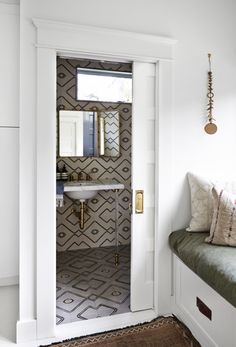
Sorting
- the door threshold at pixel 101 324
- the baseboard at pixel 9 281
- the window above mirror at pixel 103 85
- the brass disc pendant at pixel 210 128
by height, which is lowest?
the door threshold at pixel 101 324

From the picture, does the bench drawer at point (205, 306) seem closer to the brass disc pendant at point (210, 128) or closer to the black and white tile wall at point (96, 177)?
the brass disc pendant at point (210, 128)

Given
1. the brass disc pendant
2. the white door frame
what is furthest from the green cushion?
the brass disc pendant

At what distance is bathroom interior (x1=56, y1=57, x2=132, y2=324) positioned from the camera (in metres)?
3.62

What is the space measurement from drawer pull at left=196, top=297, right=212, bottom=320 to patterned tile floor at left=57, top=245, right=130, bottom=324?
687mm

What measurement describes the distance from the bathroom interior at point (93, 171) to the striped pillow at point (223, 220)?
5.14ft

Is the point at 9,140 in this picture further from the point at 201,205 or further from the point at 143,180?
the point at 201,205

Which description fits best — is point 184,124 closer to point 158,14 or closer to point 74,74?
point 158,14

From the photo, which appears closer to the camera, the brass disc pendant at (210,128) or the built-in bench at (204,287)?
the built-in bench at (204,287)

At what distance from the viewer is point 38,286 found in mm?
2070

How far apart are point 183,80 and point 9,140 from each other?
1.55m

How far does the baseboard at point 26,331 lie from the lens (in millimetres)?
2041

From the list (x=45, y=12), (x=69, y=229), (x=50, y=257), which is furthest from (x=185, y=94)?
(x=69, y=229)

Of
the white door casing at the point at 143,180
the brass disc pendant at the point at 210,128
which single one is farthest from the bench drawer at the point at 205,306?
the brass disc pendant at the point at 210,128

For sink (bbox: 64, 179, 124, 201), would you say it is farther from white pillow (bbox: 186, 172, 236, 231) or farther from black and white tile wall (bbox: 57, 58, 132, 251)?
white pillow (bbox: 186, 172, 236, 231)
